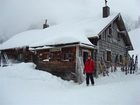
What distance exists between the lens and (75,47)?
18.7 meters

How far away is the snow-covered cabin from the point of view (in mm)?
18531

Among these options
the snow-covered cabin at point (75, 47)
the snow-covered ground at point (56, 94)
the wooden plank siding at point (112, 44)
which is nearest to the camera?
the snow-covered ground at point (56, 94)

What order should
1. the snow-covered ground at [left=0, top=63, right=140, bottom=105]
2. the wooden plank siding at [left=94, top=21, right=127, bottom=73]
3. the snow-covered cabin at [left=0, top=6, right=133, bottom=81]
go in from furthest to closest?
the wooden plank siding at [left=94, top=21, right=127, bottom=73] → the snow-covered cabin at [left=0, top=6, right=133, bottom=81] → the snow-covered ground at [left=0, top=63, right=140, bottom=105]

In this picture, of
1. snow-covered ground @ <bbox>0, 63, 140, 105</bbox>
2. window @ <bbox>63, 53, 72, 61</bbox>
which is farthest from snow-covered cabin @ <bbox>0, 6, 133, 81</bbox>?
snow-covered ground @ <bbox>0, 63, 140, 105</bbox>

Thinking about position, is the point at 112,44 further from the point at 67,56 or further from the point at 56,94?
the point at 56,94

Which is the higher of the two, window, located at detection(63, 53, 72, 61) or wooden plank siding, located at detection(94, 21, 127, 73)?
wooden plank siding, located at detection(94, 21, 127, 73)

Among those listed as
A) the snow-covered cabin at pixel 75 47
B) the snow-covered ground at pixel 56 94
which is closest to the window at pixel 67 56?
the snow-covered cabin at pixel 75 47

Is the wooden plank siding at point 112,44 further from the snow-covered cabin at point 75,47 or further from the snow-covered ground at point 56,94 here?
the snow-covered ground at point 56,94

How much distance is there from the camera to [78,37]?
62.0ft

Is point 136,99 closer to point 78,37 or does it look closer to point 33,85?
point 33,85

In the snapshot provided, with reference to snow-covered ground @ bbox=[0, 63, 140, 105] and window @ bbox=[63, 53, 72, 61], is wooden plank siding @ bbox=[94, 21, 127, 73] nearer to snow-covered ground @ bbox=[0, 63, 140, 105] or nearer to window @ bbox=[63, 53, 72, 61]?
window @ bbox=[63, 53, 72, 61]

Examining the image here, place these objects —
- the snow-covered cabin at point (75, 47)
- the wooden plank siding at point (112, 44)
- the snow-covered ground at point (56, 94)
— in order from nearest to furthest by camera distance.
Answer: the snow-covered ground at point (56, 94) < the snow-covered cabin at point (75, 47) < the wooden plank siding at point (112, 44)

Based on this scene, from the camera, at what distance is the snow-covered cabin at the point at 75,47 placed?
60.8ft

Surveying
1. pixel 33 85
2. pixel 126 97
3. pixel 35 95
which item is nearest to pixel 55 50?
pixel 33 85
